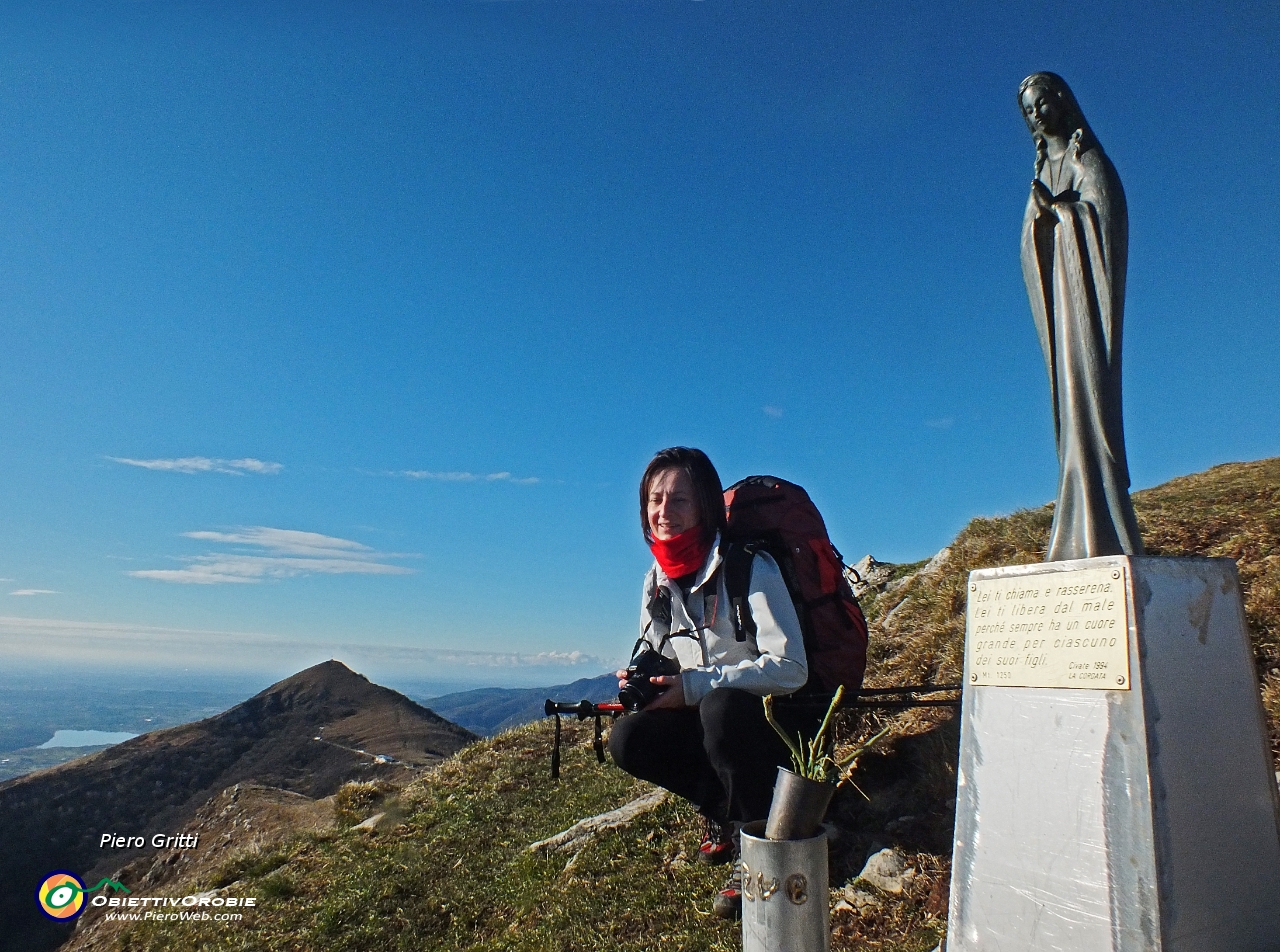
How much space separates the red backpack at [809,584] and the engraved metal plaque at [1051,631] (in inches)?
36.1

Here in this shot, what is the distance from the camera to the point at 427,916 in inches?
244

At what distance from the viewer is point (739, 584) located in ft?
14.6

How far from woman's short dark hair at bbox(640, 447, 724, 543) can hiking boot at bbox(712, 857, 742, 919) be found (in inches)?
80.0

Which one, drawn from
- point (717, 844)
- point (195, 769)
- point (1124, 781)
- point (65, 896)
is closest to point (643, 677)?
point (717, 844)

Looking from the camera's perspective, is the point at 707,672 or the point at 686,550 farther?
the point at 686,550

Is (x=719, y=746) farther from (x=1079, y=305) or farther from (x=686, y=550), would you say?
(x=1079, y=305)

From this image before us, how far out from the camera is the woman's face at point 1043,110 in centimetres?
437

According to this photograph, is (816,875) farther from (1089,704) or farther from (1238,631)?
(1238,631)

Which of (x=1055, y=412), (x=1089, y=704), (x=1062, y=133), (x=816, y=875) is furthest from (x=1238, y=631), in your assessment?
(x=1062, y=133)

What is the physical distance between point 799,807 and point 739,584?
5.77 ft

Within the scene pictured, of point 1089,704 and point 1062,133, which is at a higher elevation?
point 1062,133

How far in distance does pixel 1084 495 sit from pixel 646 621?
2614 millimetres

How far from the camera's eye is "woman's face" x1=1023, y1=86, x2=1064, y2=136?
437 cm

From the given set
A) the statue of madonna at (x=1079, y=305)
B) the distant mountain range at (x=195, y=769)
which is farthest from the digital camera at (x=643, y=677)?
the distant mountain range at (x=195, y=769)
